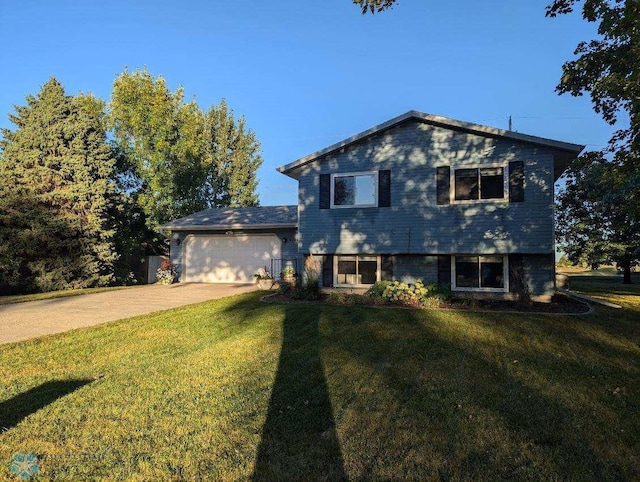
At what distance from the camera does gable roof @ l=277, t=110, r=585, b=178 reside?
10.4 meters

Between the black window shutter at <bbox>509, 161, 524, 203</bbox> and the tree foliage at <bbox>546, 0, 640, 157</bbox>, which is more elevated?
the tree foliage at <bbox>546, 0, 640, 157</bbox>

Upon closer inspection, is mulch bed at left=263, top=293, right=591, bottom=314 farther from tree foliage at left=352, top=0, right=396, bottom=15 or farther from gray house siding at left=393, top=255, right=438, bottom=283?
tree foliage at left=352, top=0, right=396, bottom=15

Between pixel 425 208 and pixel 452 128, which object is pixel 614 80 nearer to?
pixel 452 128

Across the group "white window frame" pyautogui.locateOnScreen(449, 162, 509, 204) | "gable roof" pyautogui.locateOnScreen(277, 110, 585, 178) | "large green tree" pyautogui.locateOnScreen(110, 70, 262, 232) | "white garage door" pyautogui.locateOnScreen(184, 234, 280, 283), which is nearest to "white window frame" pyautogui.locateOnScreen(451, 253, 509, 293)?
"white window frame" pyautogui.locateOnScreen(449, 162, 509, 204)

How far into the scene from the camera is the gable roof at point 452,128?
10430 millimetres

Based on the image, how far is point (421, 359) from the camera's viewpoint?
18.0 ft

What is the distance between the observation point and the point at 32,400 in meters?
4.16

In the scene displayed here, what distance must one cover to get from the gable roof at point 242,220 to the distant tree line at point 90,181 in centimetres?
351

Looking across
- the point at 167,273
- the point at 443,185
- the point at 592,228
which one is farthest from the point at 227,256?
the point at 592,228

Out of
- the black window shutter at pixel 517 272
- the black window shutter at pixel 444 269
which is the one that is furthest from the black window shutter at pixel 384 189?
the black window shutter at pixel 517 272

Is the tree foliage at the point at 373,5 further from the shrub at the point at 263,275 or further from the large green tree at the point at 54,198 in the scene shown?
the large green tree at the point at 54,198

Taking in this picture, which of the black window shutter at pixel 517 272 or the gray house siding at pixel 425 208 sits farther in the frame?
the black window shutter at pixel 517 272

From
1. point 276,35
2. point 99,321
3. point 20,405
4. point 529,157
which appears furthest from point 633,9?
point 276,35
